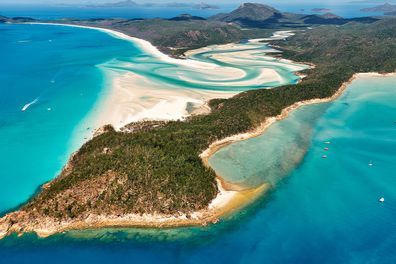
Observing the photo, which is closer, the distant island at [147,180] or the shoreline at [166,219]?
the shoreline at [166,219]

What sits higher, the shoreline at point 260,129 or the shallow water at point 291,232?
the shoreline at point 260,129

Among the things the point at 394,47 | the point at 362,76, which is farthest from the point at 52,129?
the point at 394,47

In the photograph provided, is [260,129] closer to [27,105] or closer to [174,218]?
[174,218]

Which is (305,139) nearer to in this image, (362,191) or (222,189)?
(362,191)

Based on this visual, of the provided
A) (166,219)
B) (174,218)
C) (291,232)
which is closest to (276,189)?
(291,232)

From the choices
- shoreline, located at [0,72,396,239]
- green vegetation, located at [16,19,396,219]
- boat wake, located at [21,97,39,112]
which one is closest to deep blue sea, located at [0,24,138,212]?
boat wake, located at [21,97,39,112]

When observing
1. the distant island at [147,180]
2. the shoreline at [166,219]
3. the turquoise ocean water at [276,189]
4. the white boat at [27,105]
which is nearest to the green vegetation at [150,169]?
the distant island at [147,180]

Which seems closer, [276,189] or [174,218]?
[174,218]

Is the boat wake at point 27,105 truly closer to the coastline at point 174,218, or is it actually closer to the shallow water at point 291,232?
the coastline at point 174,218

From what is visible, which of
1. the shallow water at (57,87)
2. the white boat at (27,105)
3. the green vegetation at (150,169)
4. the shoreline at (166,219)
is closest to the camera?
the shoreline at (166,219)
